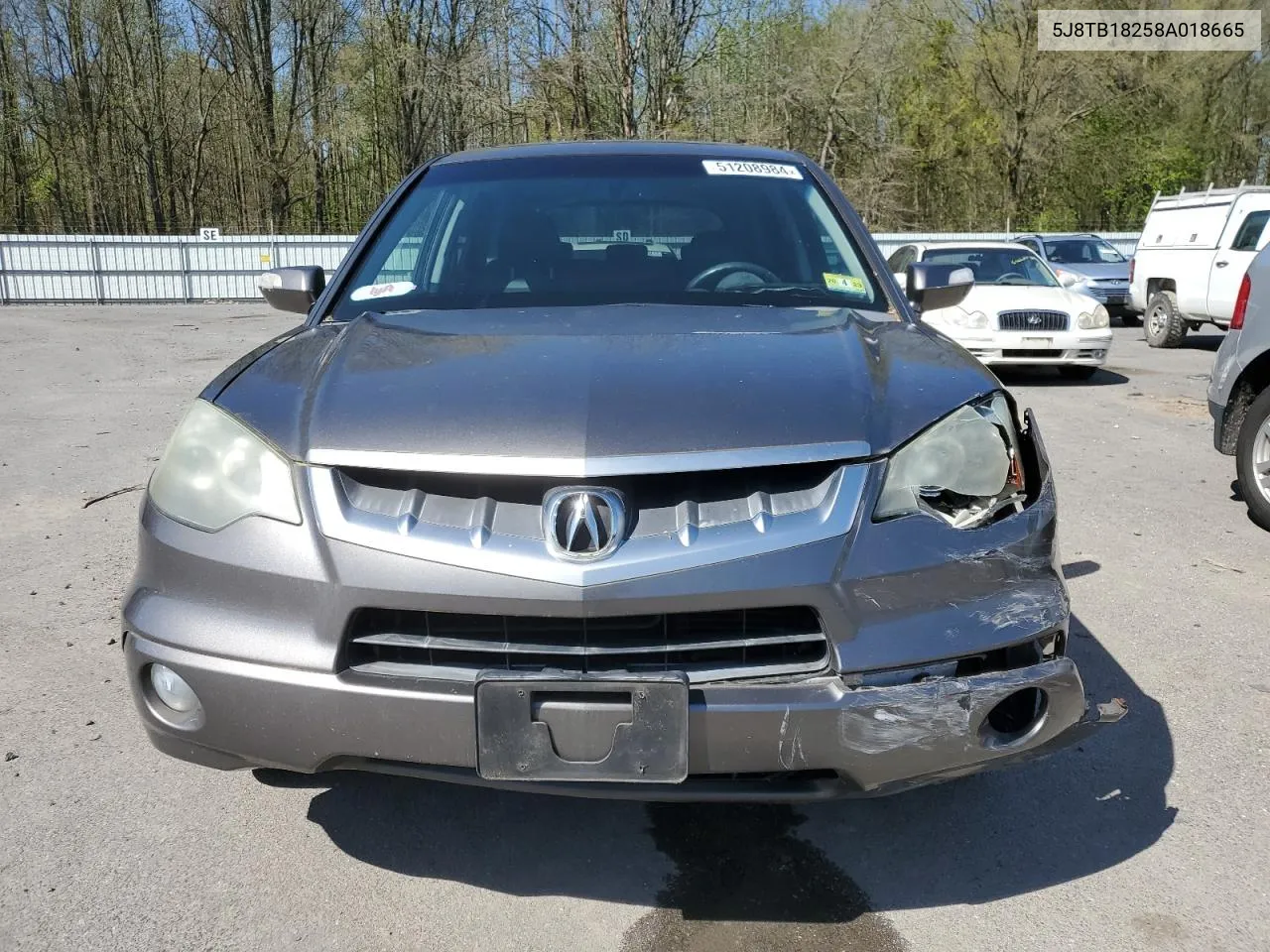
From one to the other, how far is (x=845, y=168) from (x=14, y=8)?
24.1 metres

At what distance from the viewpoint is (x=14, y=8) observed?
30531mm

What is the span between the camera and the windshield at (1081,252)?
60.7 ft

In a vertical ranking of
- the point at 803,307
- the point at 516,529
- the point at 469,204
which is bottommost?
the point at 516,529

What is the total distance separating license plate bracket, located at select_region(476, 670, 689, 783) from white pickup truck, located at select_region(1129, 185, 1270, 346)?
12802mm

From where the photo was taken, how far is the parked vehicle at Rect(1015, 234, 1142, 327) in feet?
58.0

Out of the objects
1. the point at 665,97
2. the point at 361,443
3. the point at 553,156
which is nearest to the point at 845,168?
the point at 665,97

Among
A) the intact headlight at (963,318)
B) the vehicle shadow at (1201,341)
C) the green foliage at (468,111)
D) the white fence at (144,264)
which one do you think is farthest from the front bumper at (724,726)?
the green foliage at (468,111)

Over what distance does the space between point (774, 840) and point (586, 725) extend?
87 cm

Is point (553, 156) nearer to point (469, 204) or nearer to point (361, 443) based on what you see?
point (469, 204)

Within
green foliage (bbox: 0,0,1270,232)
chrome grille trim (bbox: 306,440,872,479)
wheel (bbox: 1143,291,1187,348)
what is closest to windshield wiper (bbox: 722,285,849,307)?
chrome grille trim (bbox: 306,440,872,479)

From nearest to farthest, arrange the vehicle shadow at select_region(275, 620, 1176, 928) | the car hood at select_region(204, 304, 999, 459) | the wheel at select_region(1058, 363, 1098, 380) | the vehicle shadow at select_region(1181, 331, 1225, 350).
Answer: the car hood at select_region(204, 304, 999, 459) → the vehicle shadow at select_region(275, 620, 1176, 928) → the wheel at select_region(1058, 363, 1098, 380) → the vehicle shadow at select_region(1181, 331, 1225, 350)

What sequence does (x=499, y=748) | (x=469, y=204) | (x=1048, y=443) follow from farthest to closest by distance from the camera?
(x=1048, y=443)
(x=469, y=204)
(x=499, y=748)

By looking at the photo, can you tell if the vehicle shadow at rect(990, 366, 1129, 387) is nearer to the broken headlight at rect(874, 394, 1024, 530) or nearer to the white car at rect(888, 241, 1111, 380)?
the white car at rect(888, 241, 1111, 380)

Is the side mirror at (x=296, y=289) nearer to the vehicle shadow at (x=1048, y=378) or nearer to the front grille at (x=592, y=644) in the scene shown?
the front grille at (x=592, y=644)
